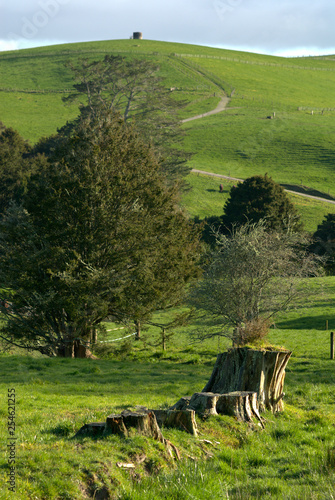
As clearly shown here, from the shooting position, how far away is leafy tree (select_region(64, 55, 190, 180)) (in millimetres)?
64875

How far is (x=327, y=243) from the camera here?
6044cm

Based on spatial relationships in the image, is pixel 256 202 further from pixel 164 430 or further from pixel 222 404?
pixel 164 430

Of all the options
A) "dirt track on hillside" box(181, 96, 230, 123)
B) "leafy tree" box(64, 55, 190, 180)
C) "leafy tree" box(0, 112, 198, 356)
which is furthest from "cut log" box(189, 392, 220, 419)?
"dirt track on hillside" box(181, 96, 230, 123)

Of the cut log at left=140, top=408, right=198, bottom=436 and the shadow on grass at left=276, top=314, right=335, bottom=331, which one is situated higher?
the cut log at left=140, top=408, right=198, bottom=436

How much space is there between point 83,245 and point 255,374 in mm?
16119

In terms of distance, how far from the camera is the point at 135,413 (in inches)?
322

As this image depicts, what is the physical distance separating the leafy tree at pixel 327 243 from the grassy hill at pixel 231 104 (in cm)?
1002

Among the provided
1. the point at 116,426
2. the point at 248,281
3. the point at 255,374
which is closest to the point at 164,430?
the point at 116,426

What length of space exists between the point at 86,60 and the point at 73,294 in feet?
160

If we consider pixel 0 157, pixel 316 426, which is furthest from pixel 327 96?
pixel 316 426

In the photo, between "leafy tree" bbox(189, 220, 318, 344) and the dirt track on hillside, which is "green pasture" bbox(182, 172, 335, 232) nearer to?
"leafy tree" bbox(189, 220, 318, 344)

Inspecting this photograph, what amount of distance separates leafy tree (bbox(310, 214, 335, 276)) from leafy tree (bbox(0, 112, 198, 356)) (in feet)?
121

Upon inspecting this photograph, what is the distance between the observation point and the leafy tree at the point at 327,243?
60000 millimetres

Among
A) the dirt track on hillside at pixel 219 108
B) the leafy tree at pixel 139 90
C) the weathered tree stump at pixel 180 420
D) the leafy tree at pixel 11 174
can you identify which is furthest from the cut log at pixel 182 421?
the dirt track on hillside at pixel 219 108
